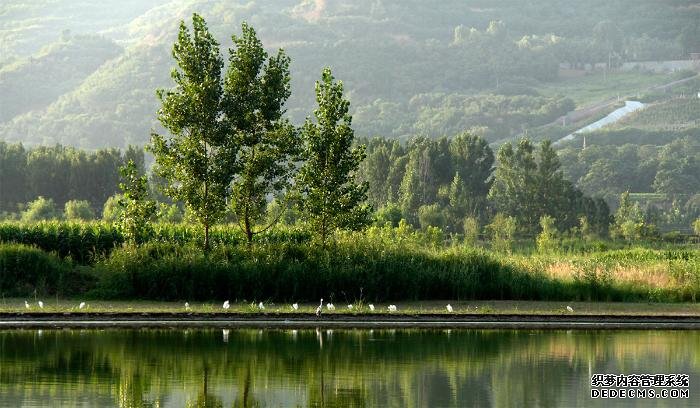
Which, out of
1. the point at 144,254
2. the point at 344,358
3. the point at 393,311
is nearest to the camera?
the point at 344,358

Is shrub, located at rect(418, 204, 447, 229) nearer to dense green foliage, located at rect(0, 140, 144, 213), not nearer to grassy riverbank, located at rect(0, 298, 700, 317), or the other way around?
dense green foliage, located at rect(0, 140, 144, 213)

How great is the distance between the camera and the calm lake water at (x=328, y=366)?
2123 cm

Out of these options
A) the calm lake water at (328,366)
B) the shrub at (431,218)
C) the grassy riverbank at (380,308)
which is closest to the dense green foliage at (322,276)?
the grassy riverbank at (380,308)

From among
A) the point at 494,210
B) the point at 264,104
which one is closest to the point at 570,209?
the point at 494,210

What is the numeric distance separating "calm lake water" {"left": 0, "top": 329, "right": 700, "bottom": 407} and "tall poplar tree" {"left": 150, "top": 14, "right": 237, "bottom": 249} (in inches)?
625

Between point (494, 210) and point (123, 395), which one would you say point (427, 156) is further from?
point (123, 395)

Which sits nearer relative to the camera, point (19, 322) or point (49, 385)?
point (49, 385)

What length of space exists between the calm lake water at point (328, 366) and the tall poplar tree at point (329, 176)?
610 inches

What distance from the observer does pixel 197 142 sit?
4797cm

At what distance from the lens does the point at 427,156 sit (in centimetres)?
16688

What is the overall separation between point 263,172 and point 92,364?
79.1 ft

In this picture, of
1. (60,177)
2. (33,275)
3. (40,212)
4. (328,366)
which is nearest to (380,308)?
(33,275)

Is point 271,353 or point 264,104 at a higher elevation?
point 264,104

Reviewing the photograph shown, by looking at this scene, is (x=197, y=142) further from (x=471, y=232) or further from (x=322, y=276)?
(x=471, y=232)
